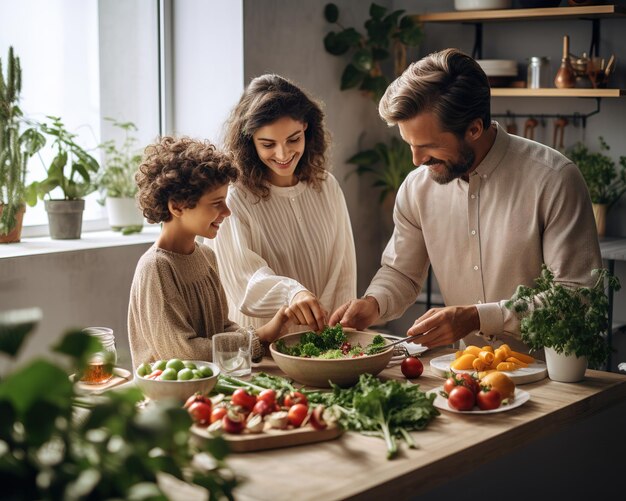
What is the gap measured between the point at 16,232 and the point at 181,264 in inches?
61.8

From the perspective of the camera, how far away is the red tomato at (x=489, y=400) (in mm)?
1903

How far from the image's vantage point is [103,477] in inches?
33.5

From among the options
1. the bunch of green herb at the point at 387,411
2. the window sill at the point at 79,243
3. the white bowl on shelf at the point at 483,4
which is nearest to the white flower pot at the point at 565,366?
the bunch of green herb at the point at 387,411

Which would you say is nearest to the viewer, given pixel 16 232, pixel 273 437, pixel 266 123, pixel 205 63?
pixel 273 437

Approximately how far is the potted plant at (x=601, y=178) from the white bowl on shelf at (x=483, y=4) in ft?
2.74

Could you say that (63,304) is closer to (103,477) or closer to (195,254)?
(195,254)

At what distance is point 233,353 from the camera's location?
84.4 inches

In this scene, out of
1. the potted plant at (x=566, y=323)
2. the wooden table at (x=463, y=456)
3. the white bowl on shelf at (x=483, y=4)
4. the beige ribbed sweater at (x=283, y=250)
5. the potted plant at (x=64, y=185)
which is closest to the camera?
the wooden table at (x=463, y=456)

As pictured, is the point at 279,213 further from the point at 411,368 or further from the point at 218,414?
A: the point at 218,414

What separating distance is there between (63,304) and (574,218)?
6.75ft

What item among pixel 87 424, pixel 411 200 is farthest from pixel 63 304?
pixel 87 424

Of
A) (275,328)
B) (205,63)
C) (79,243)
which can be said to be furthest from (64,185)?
(275,328)

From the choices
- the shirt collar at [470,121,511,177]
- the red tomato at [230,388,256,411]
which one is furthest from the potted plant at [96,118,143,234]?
the red tomato at [230,388,256,411]

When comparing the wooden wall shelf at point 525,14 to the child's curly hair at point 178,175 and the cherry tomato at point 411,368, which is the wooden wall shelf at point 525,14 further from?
the cherry tomato at point 411,368
